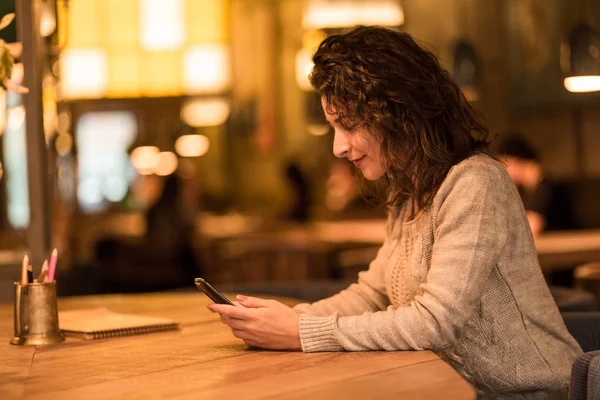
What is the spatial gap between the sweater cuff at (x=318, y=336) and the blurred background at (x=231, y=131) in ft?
2.13

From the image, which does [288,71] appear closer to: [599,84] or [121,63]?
[121,63]

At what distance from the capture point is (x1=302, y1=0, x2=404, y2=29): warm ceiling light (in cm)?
774

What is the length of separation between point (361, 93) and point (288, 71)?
1220cm

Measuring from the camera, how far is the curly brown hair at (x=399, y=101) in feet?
6.79

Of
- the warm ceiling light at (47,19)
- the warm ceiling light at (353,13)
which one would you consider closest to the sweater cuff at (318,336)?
the warm ceiling light at (47,19)

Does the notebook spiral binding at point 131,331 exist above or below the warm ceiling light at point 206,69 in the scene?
below

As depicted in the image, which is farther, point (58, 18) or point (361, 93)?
point (58, 18)

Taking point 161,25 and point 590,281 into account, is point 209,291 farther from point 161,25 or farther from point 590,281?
point 161,25

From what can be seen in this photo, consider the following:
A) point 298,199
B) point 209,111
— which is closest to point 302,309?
point 298,199

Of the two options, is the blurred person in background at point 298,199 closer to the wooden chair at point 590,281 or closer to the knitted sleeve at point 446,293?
the wooden chair at point 590,281

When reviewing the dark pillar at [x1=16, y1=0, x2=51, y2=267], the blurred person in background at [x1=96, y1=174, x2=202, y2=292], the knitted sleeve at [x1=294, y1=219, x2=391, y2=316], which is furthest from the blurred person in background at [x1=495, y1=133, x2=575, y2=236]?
the knitted sleeve at [x1=294, y1=219, x2=391, y2=316]

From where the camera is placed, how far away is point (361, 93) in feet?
6.77

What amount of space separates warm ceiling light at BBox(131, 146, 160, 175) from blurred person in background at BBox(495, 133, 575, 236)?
10454 mm

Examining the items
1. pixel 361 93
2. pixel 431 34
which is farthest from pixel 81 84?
pixel 361 93
